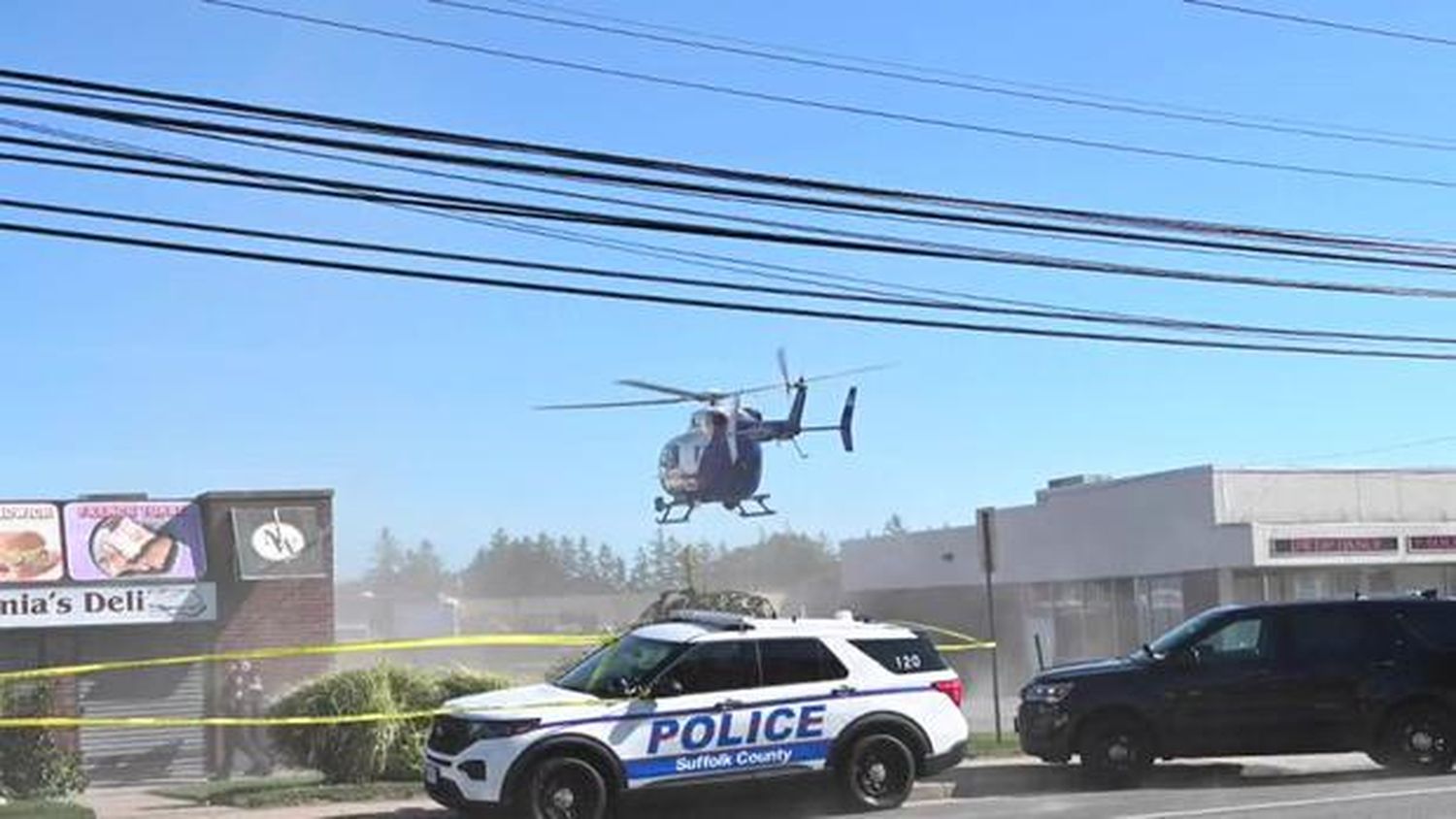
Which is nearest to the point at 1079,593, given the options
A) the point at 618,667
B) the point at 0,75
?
the point at 618,667

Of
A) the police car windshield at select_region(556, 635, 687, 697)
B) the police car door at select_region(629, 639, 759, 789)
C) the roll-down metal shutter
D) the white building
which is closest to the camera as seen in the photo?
the police car door at select_region(629, 639, 759, 789)

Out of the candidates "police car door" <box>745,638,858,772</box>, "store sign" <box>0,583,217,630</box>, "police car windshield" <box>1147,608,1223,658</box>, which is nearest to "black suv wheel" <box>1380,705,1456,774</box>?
"police car windshield" <box>1147,608,1223,658</box>

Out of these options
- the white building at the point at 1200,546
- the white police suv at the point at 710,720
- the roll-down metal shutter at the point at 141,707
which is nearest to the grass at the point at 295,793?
the white police suv at the point at 710,720

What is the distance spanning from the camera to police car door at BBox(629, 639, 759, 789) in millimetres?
13328

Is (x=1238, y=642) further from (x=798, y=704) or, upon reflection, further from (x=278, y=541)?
(x=278, y=541)

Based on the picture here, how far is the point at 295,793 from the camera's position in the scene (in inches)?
602

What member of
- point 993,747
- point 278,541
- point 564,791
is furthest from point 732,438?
point 564,791

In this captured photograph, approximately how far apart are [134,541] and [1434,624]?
55.8 feet

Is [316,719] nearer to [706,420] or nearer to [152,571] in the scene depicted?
[152,571]

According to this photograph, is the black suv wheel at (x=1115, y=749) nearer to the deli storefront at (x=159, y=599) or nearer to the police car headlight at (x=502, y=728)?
the police car headlight at (x=502, y=728)

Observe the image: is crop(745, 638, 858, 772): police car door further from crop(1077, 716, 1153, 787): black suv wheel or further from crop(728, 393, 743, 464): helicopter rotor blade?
crop(728, 393, 743, 464): helicopter rotor blade

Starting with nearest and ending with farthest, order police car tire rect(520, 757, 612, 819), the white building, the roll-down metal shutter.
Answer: police car tire rect(520, 757, 612, 819), the roll-down metal shutter, the white building

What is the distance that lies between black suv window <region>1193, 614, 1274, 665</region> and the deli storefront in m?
13.0

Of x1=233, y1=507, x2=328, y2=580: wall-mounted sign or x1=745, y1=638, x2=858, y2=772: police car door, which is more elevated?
x1=233, y1=507, x2=328, y2=580: wall-mounted sign
